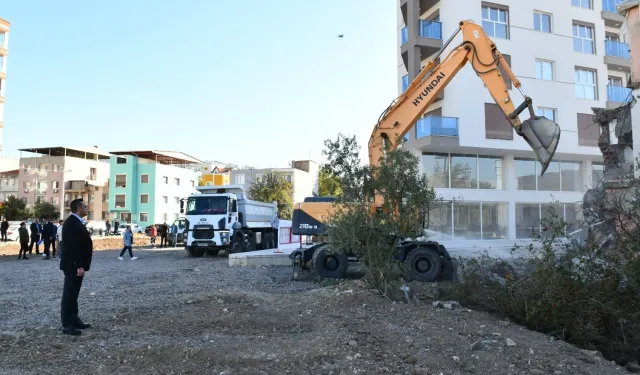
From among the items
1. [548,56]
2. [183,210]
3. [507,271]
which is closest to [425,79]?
[507,271]

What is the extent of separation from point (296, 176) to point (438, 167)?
60.5m

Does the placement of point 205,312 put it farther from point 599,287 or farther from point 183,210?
point 183,210

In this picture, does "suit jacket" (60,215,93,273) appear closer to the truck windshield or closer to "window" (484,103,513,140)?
the truck windshield

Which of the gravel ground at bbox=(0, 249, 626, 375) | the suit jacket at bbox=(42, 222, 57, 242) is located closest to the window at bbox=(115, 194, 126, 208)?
the suit jacket at bbox=(42, 222, 57, 242)

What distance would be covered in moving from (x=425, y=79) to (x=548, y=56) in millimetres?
17506

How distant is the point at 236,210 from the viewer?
2217 cm

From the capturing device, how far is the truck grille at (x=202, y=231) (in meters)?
21.8

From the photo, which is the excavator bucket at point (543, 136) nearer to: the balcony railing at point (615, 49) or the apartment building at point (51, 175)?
the balcony railing at point (615, 49)

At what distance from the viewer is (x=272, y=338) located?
6602 mm

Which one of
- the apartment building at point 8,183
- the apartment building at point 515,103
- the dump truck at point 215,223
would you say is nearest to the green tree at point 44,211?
the apartment building at point 8,183

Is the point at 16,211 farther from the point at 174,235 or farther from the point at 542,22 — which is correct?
the point at 542,22

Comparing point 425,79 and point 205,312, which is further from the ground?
point 425,79

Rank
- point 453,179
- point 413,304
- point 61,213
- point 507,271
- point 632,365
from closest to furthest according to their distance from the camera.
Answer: point 632,365, point 413,304, point 507,271, point 453,179, point 61,213

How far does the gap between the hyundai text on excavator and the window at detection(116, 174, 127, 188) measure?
61943 millimetres
